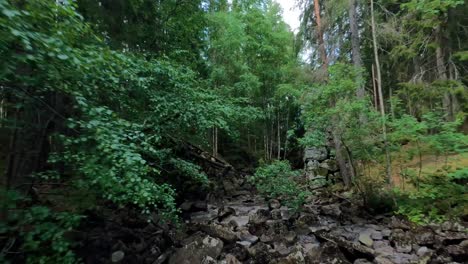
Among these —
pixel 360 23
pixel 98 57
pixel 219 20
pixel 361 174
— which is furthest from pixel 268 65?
pixel 98 57

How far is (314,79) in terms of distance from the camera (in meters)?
8.86

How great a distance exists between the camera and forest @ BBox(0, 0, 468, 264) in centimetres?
230

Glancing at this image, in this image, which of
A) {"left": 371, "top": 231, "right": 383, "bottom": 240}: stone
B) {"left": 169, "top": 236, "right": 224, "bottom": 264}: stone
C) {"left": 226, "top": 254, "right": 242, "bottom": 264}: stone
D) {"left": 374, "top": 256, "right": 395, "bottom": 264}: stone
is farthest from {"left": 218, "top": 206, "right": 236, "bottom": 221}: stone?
{"left": 374, "top": 256, "right": 395, "bottom": 264}: stone

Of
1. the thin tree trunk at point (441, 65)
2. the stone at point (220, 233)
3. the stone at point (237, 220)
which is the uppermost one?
the thin tree trunk at point (441, 65)

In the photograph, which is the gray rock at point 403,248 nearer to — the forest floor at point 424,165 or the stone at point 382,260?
the stone at point 382,260

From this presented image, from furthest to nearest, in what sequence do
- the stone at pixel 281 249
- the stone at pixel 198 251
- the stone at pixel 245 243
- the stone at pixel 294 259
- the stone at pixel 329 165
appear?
the stone at pixel 329 165, the stone at pixel 245 243, the stone at pixel 281 249, the stone at pixel 198 251, the stone at pixel 294 259

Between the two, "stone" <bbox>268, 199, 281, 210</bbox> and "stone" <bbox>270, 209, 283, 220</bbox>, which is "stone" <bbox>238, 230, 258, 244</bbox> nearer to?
"stone" <bbox>270, 209, 283, 220</bbox>

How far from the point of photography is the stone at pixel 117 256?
4.07 meters

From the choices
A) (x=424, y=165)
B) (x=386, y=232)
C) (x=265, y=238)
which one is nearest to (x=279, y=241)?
(x=265, y=238)

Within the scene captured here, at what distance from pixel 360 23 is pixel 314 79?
9.00 feet

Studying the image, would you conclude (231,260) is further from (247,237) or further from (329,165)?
(329,165)

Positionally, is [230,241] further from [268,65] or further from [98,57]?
[268,65]

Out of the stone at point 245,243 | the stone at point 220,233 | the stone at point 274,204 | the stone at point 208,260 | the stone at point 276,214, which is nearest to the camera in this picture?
the stone at point 208,260

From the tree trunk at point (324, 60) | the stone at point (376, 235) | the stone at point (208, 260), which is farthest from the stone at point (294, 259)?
the tree trunk at point (324, 60)
